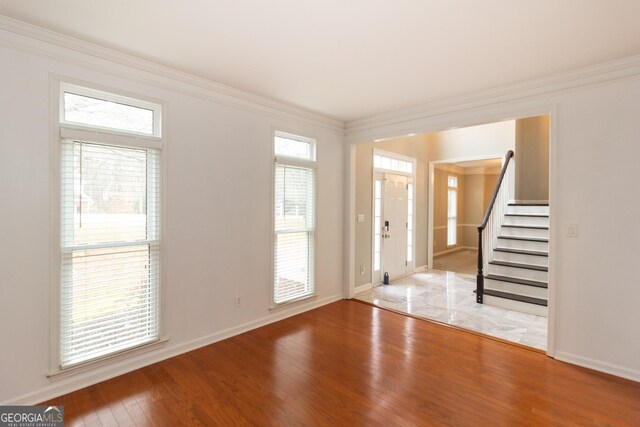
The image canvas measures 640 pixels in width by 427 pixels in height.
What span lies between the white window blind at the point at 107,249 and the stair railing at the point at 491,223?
4.33 metres

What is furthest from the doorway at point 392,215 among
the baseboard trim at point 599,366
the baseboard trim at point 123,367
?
the baseboard trim at point 599,366

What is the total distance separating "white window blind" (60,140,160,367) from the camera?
2369 mm

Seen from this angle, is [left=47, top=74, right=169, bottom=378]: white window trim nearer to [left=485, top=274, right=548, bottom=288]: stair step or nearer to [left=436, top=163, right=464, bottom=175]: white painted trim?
[left=485, top=274, right=548, bottom=288]: stair step

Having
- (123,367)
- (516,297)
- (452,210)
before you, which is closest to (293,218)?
(123,367)

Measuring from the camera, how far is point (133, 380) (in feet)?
8.29

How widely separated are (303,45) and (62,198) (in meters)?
2.20

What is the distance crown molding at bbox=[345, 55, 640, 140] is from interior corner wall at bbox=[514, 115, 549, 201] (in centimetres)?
326

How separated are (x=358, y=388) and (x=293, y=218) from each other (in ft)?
7.20

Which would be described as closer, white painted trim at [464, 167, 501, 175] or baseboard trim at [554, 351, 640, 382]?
baseboard trim at [554, 351, 640, 382]

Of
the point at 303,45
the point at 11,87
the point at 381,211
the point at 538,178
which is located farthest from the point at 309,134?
the point at 538,178

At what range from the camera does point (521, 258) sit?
4.70 m

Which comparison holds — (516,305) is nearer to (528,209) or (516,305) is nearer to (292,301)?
(528,209)

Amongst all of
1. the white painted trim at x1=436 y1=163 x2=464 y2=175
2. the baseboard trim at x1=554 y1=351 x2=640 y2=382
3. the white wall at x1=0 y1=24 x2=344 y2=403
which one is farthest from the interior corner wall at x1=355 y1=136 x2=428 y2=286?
the white painted trim at x1=436 y1=163 x2=464 y2=175

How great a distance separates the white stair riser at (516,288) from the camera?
4.20 meters
